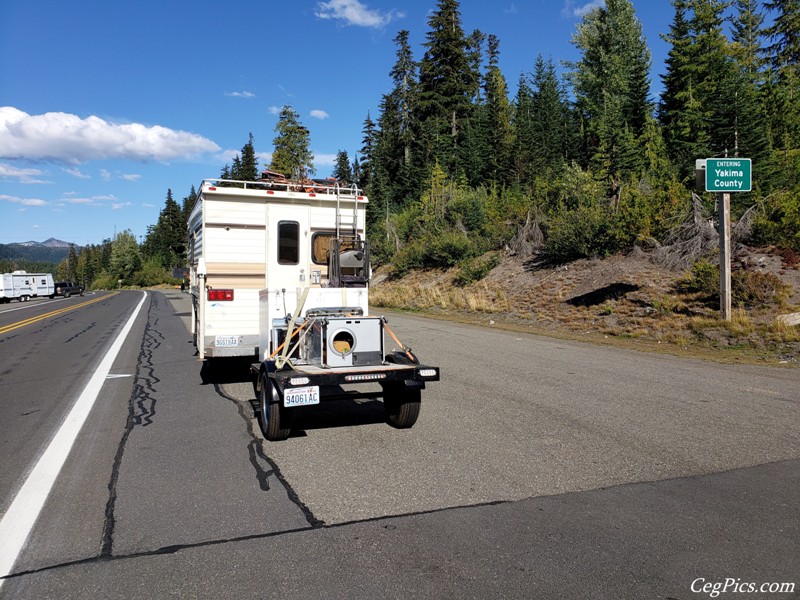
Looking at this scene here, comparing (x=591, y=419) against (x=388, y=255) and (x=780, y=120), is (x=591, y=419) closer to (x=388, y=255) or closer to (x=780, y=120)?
(x=388, y=255)

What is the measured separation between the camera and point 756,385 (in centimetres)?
904

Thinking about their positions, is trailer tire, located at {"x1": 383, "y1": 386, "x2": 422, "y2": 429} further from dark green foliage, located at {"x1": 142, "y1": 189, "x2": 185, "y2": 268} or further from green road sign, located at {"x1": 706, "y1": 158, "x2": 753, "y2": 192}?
dark green foliage, located at {"x1": 142, "y1": 189, "x2": 185, "y2": 268}

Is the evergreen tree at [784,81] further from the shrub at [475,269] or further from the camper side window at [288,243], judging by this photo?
the camper side window at [288,243]

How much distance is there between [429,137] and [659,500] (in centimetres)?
5845

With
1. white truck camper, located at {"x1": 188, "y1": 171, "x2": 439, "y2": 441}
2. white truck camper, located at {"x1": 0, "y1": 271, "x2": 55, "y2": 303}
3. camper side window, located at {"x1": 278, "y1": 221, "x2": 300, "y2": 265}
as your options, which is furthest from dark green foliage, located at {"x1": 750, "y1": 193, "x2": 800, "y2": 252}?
white truck camper, located at {"x1": 0, "y1": 271, "x2": 55, "y2": 303}

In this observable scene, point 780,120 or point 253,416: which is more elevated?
point 780,120

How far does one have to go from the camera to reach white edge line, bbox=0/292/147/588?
378 cm

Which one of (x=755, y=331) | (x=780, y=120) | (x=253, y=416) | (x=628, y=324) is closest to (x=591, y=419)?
(x=253, y=416)

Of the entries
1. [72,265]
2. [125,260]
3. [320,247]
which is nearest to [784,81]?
[320,247]

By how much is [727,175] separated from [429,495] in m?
13.8

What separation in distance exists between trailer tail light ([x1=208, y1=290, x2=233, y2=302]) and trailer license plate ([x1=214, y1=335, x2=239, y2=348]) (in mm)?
553

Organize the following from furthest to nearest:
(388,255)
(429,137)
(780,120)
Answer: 1. (429,137)
2. (388,255)
3. (780,120)

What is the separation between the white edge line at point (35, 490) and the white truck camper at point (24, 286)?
47882 millimetres

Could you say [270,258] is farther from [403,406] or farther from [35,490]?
[35,490]
